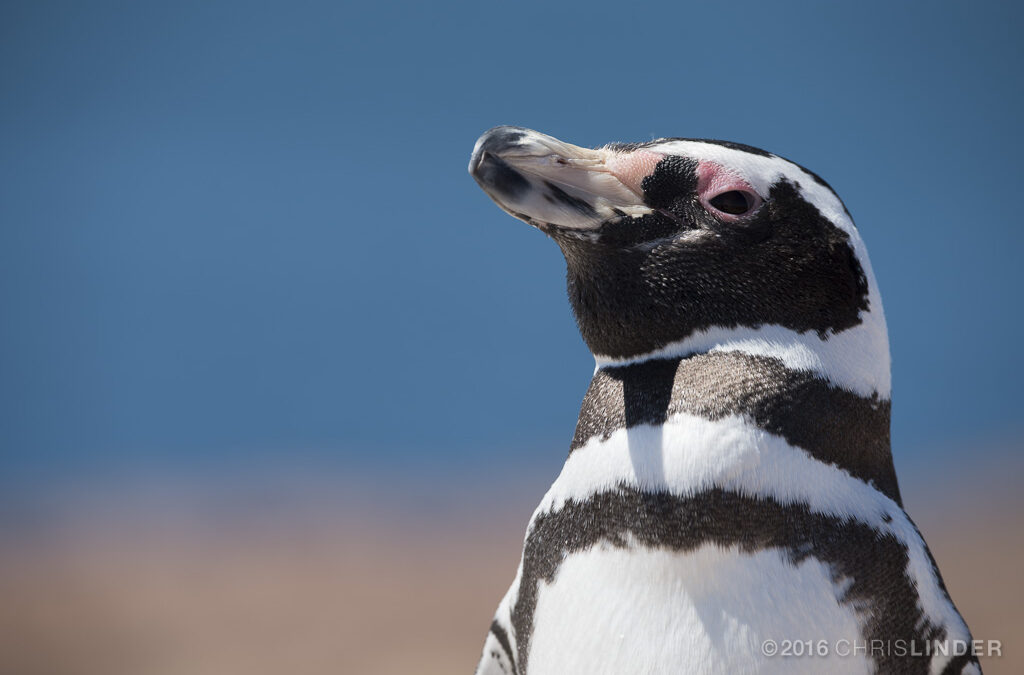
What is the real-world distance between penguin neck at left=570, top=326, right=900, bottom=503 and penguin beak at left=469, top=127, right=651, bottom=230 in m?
0.19

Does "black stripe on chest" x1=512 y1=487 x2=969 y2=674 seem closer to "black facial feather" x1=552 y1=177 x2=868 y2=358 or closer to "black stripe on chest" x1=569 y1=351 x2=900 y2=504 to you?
"black stripe on chest" x1=569 y1=351 x2=900 y2=504

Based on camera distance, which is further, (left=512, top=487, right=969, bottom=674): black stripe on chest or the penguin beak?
the penguin beak

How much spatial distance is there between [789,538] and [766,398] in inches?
6.0

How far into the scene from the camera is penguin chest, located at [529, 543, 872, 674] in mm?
926

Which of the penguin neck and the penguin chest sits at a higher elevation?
the penguin neck

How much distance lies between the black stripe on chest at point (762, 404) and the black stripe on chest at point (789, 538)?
81 mm

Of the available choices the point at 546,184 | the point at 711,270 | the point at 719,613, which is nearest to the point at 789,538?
the point at 719,613

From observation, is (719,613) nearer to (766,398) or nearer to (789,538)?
(789,538)

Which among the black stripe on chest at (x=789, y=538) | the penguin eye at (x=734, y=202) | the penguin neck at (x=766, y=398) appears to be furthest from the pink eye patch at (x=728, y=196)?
the black stripe on chest at (x=789, y=538)

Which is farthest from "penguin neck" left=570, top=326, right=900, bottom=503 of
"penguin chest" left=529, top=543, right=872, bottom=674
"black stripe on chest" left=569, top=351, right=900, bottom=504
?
"penguin chest" left=529, top=543, right=872, bottom=674

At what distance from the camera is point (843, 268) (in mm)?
1036

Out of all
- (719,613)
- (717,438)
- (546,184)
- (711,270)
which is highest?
(546,184)

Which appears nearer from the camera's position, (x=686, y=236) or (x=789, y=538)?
(x=789, y=538)

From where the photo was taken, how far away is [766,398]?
0.98 m
